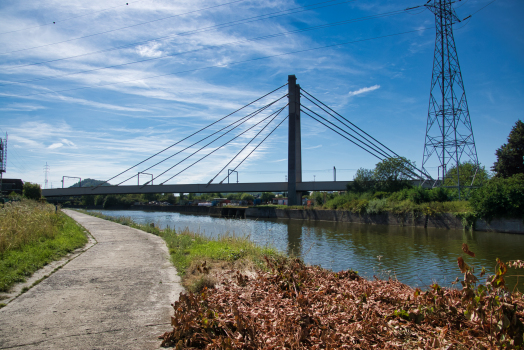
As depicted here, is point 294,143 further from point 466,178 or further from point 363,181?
point 466,178

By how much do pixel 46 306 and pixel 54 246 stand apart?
17.4ft

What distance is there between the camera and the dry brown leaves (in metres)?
3.21

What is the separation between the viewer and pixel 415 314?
3605 mm

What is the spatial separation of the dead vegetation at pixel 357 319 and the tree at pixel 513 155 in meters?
34.2

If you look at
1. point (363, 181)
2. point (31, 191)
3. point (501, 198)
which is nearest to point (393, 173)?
point (363, 181)

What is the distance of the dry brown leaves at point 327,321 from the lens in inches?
126

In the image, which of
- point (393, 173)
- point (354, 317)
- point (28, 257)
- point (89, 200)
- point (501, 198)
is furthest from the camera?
point (89, 200)

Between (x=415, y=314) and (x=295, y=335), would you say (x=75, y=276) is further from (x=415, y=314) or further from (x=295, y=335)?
(x=415, y=314)

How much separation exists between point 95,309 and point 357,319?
3.57 m

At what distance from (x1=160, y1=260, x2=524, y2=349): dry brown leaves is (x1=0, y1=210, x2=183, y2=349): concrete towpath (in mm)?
588

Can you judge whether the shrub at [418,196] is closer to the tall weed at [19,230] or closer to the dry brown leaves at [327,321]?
the tall weed at [19,230]

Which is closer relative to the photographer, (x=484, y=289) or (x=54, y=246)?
(x=484, y=289)

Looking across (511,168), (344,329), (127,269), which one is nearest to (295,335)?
(344,329)

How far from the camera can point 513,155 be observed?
31.4 metres
